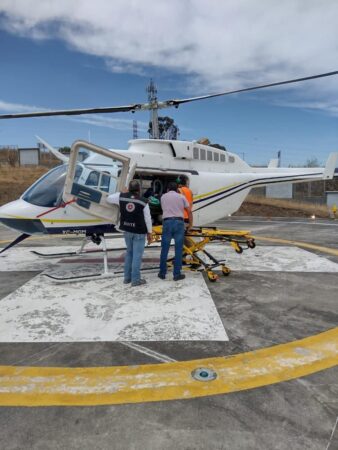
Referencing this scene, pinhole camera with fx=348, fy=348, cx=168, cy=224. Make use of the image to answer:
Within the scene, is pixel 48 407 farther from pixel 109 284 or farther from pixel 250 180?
pixel 250 180

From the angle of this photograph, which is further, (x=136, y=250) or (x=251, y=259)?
(x=251, y=259)

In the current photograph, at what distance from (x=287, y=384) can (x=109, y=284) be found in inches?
140

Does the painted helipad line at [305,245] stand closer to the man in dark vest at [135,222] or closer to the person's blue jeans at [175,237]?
the person's blue jeans at [175,237]

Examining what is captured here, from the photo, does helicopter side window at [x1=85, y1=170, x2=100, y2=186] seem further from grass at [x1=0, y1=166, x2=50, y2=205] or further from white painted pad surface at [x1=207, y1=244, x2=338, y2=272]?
grass at [x1=0, y1=166, x2=50, y2=205]

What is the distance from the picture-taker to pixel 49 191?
6.38m

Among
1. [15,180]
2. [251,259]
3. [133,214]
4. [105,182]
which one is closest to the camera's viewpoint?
[133,214]

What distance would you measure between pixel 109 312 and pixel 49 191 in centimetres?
288

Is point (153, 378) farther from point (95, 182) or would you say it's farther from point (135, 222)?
point (95, 182)

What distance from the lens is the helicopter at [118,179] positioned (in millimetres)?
6188

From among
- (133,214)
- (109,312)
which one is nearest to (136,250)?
(133,214)

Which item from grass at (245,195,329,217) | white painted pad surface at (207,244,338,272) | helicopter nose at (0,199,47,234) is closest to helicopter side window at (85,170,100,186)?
helicopter nose at (0,199,47,234)

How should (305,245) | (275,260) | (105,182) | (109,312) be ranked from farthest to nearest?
(305,245) < (275,260) < (105,182) < (109,312)

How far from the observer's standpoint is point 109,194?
21.3ft

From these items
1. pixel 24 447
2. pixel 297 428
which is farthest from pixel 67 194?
pixel 297 428
